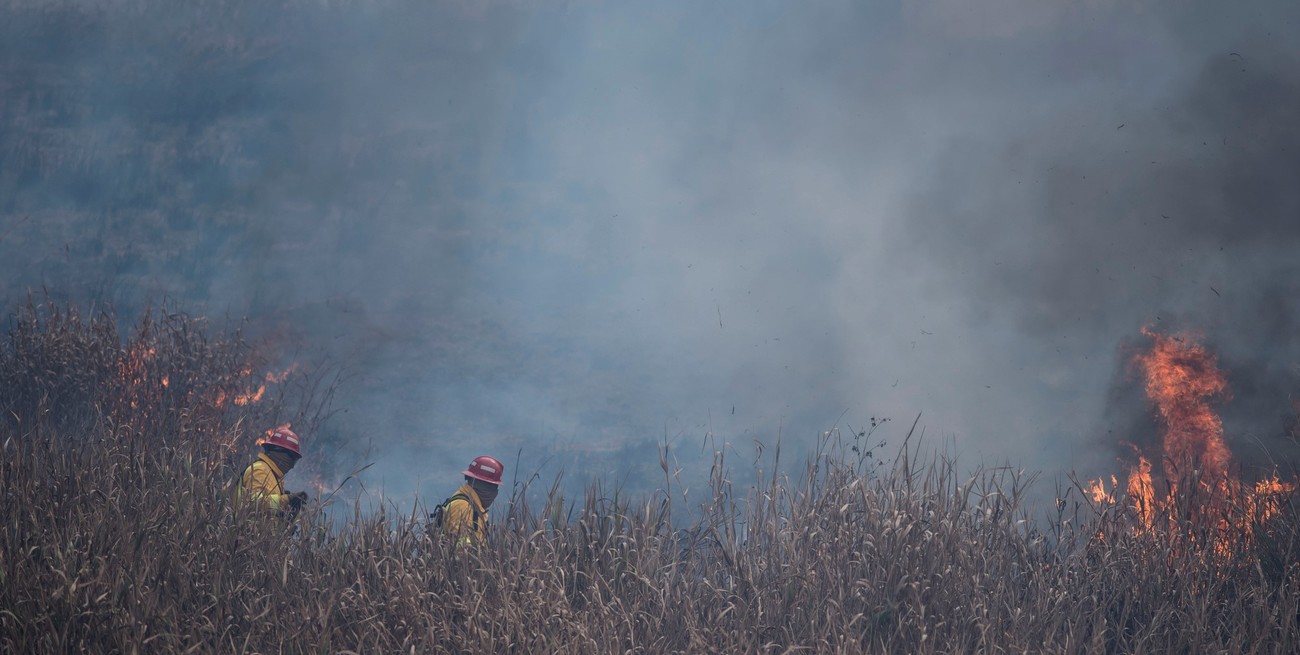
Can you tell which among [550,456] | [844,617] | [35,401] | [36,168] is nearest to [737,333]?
[550,456]

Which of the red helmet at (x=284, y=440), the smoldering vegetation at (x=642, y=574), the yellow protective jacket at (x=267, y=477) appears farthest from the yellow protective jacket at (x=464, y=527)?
the red helmet at (x=284, y=440)

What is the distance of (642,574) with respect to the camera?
5.55 metres

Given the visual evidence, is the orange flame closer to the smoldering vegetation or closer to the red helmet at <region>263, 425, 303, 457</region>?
the smoldering vegetation

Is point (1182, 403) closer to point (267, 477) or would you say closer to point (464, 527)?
point (464, 527)

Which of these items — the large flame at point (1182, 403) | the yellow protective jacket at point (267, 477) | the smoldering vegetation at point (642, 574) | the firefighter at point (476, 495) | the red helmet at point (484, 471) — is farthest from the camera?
the large flame at point (1182, 403)

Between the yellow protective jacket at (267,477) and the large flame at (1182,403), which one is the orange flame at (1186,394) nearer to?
the large flame at (1182,403)

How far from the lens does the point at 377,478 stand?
14.2 m

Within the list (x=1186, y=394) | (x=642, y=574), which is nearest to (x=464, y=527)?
(x=642, y=574)

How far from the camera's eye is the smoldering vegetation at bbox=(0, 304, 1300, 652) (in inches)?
190

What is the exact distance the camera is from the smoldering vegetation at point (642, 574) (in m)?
4.84

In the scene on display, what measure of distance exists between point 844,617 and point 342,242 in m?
16.0

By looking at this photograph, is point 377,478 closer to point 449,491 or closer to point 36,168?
point 449,491

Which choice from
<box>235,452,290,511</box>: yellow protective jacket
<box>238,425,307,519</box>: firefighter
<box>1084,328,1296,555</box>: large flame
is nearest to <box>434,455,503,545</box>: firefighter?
<box>238,425,307,519</box>: firefighter

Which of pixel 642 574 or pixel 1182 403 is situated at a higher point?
pixel 1182 403
